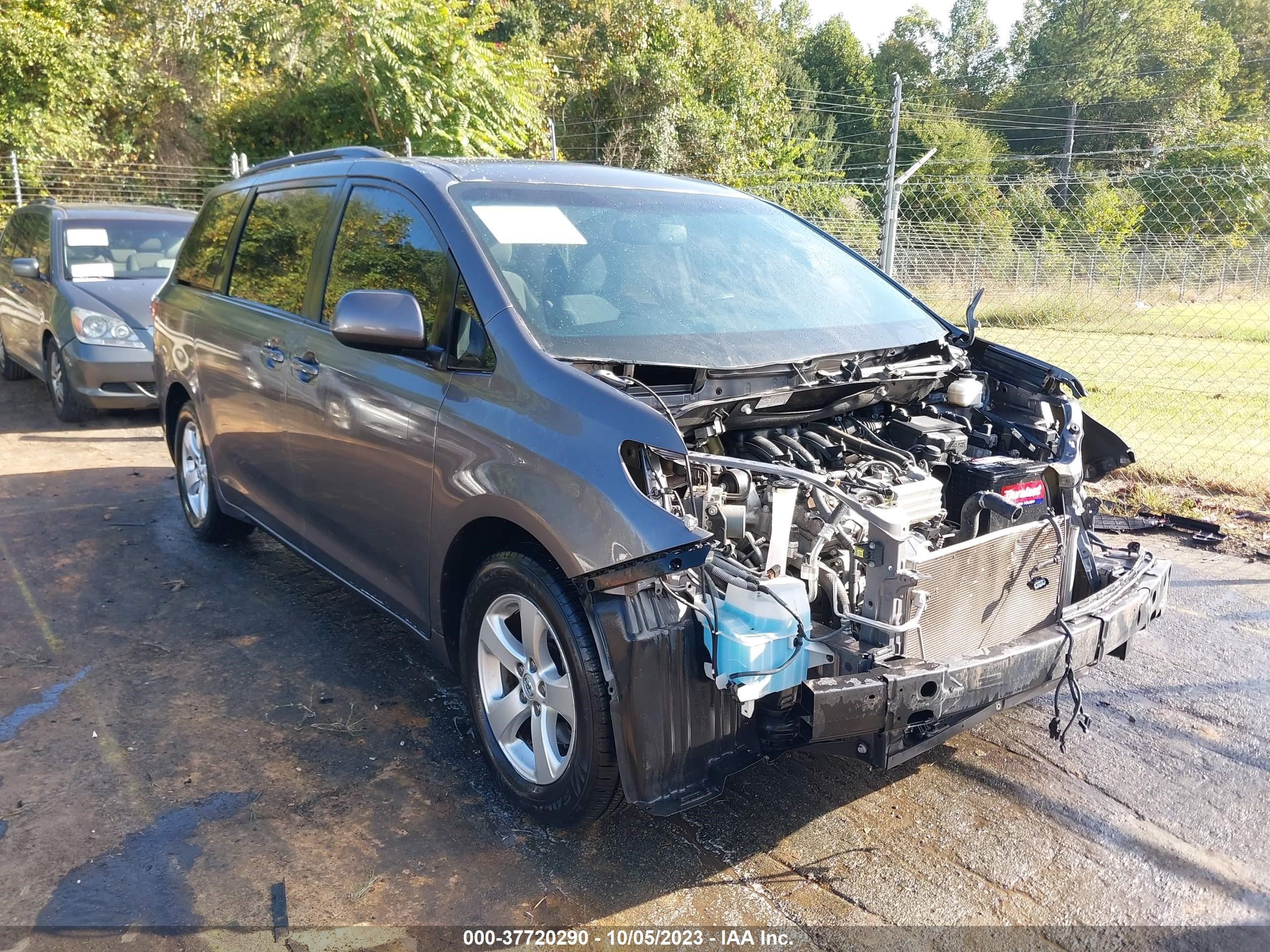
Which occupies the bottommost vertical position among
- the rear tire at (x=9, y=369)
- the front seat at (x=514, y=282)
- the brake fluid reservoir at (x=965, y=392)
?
the rear tire at (x=9, y=369)

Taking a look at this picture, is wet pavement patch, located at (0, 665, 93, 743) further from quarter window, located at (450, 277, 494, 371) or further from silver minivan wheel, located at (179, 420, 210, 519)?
quarter window, located at (450, 277, 494, 371)

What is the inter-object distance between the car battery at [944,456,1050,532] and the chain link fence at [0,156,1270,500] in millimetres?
6870

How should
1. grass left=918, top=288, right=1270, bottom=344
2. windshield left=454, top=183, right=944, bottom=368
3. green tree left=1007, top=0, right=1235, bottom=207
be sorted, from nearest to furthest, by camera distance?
windshield left=454, top=183, right=944, bottom=368 < grass left=918, top=288, right=1270, bottom=344 < green tree left=1007, top=0, right=1235, bottom=207

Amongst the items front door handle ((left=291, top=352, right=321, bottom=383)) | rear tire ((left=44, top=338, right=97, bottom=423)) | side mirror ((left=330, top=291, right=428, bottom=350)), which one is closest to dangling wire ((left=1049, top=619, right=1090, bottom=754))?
side mirror ((left=330, top=291, right=428, bottom=350))

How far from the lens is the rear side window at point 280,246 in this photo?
415 cm

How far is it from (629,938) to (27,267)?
8717mm

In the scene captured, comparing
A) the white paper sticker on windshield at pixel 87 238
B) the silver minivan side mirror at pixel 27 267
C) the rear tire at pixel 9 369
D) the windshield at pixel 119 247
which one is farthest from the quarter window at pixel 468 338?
the rear tire at pixel 9 369

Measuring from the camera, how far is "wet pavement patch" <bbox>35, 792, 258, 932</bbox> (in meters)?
2.64

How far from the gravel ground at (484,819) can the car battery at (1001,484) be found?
87cm

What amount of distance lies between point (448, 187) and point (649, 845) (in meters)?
2.33

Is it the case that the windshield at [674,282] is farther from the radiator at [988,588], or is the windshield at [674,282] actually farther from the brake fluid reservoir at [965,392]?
the radiator at [988,588]

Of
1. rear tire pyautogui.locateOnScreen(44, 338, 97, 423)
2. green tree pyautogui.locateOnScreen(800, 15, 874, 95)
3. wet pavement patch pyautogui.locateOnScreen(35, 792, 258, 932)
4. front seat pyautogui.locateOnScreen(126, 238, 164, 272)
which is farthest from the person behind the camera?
green tree pyautogui.locateOnScreen(800, 15, 874, 95)

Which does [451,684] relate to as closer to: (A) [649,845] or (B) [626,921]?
(A) [649,845]

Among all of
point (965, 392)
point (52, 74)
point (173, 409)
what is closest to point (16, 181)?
point (52, 74)
